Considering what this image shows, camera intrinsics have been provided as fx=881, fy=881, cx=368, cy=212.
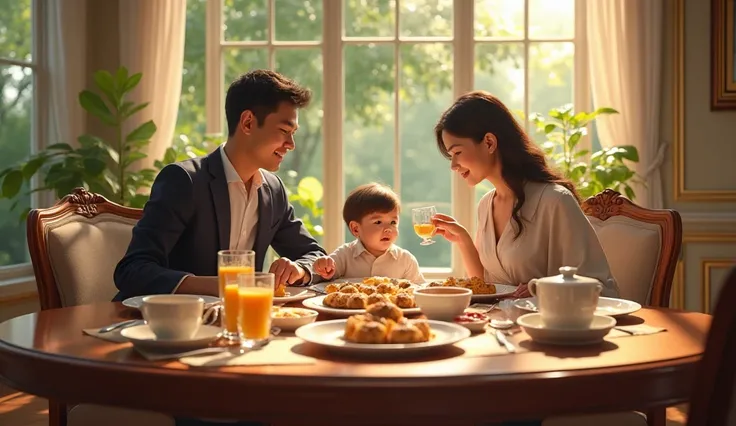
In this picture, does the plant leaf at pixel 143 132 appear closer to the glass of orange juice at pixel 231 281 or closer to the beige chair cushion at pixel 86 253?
the beige chair cushion at pixel 86 253

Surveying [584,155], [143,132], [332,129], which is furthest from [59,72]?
[584,155]

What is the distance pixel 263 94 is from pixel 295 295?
2.42 ft

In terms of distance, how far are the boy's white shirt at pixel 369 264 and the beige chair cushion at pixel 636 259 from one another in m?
0.63

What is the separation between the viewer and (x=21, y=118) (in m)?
4.26

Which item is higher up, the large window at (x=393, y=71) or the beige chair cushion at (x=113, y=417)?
the large window at (x=393, y=71)

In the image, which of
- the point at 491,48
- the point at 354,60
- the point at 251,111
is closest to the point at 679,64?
the point at 491,48

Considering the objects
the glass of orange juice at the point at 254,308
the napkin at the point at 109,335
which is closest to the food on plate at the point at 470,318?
the glass of orange juice at the point at 254,308

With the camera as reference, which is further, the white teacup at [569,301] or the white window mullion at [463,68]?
the white window mullion at [463,68]

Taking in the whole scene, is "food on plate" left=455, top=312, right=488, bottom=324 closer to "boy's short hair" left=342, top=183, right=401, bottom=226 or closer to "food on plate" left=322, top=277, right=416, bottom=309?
"food on plate" left=322, top=277, right=416, bottom=309

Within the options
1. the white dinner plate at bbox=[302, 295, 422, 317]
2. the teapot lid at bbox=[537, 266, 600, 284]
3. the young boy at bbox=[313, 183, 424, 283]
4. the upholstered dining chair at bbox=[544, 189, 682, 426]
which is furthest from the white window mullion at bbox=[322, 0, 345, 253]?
the teapot lid at bbox=[537, 266, 600, 284]

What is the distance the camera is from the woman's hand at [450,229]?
2.60m

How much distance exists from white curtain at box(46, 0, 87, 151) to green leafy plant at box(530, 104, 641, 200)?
7.51ft

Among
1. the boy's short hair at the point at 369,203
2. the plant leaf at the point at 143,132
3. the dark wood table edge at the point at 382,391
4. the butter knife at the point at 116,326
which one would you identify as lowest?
the dark wood table edge at the point at 382,391

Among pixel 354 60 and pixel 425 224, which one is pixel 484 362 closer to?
pixel 425 224
